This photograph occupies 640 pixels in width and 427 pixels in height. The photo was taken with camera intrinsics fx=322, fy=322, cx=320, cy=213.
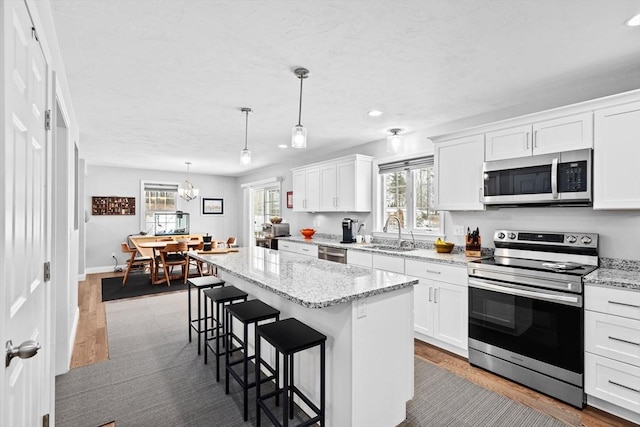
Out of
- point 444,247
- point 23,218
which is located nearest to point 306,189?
point 444,247

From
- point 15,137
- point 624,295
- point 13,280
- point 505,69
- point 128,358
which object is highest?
point 505,69

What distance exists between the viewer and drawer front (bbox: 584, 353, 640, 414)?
202cm

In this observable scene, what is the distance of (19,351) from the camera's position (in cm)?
96

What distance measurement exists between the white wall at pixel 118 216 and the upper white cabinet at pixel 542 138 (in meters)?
7.26

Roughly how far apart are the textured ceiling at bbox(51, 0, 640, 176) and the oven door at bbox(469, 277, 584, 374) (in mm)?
1690

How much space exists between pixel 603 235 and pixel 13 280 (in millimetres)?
3666

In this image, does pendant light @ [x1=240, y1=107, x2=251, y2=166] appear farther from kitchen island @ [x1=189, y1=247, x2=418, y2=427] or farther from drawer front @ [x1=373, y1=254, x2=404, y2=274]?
drawer front @ [x1=373, y1=254, x2=404, y2=274]

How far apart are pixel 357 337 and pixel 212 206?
25.1 feet

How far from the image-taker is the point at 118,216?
745 centimetres

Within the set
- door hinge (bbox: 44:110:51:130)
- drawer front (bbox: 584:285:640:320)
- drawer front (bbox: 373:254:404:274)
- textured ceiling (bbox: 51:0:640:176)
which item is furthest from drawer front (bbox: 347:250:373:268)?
door hinge (bbox: 44:110:51:130)

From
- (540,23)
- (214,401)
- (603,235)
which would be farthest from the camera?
(603,235)

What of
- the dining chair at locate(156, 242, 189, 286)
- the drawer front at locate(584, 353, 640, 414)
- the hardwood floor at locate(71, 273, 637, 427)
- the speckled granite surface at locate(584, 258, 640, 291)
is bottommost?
the hardwood floor at locate(71, 273, 637, 427)

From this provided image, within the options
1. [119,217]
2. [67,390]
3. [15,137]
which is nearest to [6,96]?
[15,137]

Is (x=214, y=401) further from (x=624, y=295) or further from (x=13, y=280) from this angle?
(x=624, y=295)
